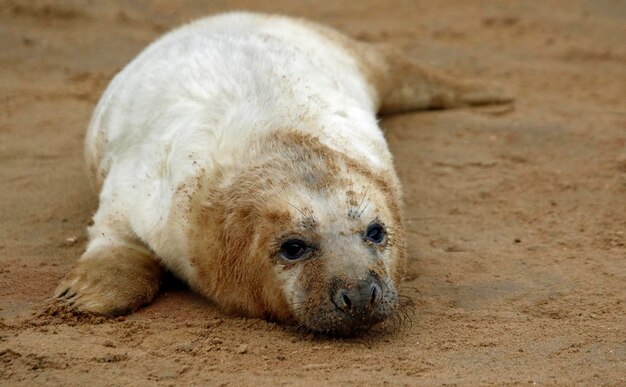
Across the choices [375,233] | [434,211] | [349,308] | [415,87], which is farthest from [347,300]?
[415,87]

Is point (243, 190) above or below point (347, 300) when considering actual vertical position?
above

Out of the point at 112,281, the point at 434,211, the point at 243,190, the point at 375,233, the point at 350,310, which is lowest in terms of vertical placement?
the point at 434,211

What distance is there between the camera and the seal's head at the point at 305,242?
4062 mm

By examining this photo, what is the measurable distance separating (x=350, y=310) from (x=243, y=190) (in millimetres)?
763

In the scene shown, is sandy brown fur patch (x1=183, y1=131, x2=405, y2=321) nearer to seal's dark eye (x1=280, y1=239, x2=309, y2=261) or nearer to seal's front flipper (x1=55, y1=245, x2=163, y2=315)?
seal's dark eye (x1=280, y1=239, x2=309, y2=261)

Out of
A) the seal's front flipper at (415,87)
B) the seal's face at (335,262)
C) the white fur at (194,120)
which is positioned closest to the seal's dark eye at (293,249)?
the seal's face at (335,262)

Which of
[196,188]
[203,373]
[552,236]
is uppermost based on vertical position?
[196,188]

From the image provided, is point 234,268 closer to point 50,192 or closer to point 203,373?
point 203,373

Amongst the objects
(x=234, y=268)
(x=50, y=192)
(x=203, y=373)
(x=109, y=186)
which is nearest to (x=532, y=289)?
(x=234, y=268)

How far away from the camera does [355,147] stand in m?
4.81

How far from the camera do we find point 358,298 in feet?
13.1

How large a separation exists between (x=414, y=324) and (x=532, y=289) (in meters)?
0.74

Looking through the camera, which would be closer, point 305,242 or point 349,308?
point 349,308

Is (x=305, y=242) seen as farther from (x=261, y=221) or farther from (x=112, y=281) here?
(x=112, y=281)
